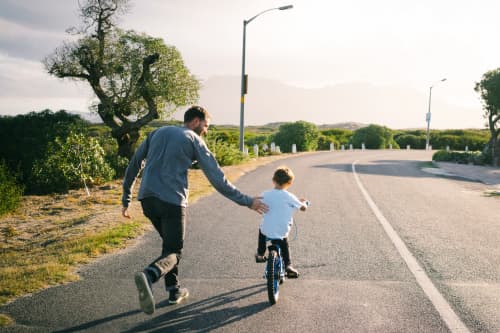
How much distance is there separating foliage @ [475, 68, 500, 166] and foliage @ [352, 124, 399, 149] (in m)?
25.5

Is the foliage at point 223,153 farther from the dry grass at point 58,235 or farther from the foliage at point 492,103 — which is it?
the foliage at point 492,103

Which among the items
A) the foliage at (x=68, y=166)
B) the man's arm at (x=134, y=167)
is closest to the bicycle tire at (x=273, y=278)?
the man's arm at (x=134, y=167)

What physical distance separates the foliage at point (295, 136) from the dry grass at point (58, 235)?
82.5ft

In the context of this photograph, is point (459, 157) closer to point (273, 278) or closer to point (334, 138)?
point (273, 278)

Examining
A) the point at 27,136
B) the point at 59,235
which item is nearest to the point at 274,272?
the point at 59,235

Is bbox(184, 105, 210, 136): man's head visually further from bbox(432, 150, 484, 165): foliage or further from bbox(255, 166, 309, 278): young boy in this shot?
bbox(432, 150, 484, 165): foliage

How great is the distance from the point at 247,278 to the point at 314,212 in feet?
14.8

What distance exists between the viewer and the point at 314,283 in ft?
16.4

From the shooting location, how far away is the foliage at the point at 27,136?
488 inches

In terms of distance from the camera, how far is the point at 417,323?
391 cm

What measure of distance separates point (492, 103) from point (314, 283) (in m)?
25.7

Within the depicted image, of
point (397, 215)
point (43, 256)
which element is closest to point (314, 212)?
point (397, 215)

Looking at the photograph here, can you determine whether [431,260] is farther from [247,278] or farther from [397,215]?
[397,215]

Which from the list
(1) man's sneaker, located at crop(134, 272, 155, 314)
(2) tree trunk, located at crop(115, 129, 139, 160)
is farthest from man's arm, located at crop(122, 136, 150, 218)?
(2) tree trunk, located at crop(115, 129, 139, 160)
